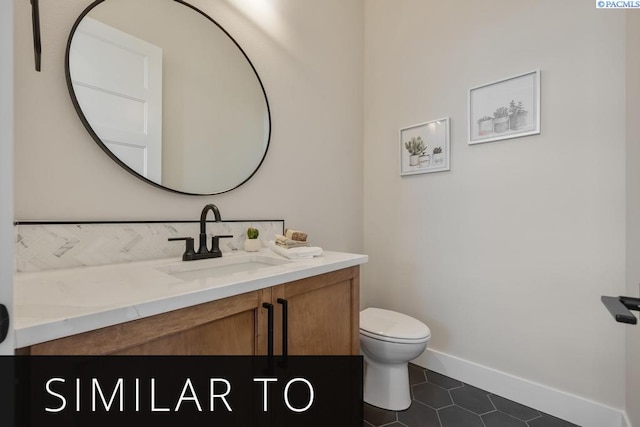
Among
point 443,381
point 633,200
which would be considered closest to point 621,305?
point 633,200

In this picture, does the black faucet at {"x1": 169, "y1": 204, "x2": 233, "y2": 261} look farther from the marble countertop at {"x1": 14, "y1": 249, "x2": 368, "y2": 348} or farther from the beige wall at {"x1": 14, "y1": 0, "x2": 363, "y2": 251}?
the beige wall at {"x1": 14, "y1": 0, "x2": 363, "y2": 251}

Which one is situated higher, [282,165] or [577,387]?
[282,165]

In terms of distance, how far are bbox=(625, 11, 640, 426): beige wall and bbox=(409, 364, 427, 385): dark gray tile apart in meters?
0.96

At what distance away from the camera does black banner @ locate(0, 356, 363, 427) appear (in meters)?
0.53

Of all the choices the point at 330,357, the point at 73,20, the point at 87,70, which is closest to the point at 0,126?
the point at 87,70

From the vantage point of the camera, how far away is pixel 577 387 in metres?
1.47

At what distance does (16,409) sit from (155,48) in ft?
4.44

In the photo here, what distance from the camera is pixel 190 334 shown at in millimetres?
750

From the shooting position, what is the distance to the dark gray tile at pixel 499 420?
1.47 metres

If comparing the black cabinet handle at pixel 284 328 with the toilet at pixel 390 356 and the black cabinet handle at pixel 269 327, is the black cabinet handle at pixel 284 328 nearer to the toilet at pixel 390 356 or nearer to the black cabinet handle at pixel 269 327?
the black cabinet handle at pixel 269 327

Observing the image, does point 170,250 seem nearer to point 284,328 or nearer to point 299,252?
point 299,252

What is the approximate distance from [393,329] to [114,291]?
135cm

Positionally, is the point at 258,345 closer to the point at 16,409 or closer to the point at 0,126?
the point at 16,409

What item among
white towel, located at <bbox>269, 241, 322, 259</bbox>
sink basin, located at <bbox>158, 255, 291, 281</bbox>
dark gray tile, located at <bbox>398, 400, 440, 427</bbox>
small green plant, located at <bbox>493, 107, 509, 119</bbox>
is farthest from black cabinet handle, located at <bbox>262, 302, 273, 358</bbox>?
small green plant, located at <bbox>493, 107, 509, 119</bbox>
